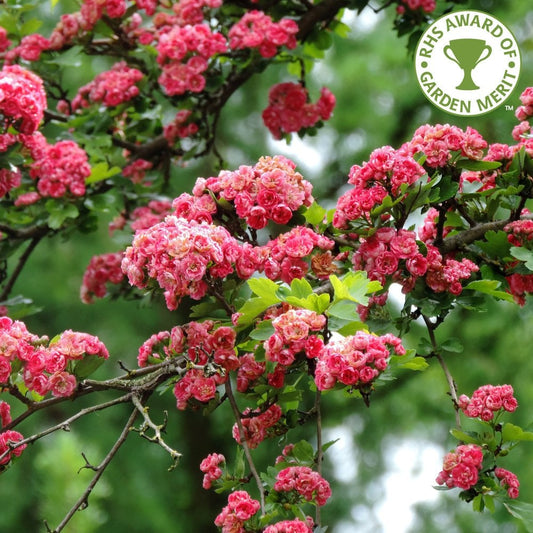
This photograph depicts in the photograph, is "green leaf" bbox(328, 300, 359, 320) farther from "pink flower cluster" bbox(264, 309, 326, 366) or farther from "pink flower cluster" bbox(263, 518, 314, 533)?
"pink flower cluster" bbox(263, 518, 314, 533)

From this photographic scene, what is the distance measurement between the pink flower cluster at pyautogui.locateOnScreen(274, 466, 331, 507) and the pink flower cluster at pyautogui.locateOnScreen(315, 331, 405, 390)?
233mm

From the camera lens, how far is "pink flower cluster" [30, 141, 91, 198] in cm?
301

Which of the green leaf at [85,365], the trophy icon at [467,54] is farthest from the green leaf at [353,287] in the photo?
the trophy icon at [467,54]

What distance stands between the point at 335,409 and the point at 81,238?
236cm

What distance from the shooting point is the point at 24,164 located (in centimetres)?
303

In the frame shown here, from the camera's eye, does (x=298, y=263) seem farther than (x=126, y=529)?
No

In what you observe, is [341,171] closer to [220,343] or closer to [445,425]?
[445,425]

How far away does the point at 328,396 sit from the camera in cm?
649

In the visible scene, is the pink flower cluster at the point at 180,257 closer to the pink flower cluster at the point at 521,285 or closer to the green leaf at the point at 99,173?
the pink flower cluster at the point at 521,285

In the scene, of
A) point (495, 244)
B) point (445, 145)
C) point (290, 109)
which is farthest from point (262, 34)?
point (495, 244)

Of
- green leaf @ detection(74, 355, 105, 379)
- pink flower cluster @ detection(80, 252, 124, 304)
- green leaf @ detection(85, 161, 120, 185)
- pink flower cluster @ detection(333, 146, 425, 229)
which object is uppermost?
pink flower cluster @ detection(333, 146, 425, 229)

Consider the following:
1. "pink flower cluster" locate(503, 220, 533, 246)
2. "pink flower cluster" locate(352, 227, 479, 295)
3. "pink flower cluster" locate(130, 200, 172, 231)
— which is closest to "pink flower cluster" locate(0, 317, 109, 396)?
"pink flower cluster" locate(352, 227, 479, 295)

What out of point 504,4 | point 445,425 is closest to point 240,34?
point 504,4

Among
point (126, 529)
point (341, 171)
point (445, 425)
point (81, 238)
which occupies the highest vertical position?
point (341, 171)
